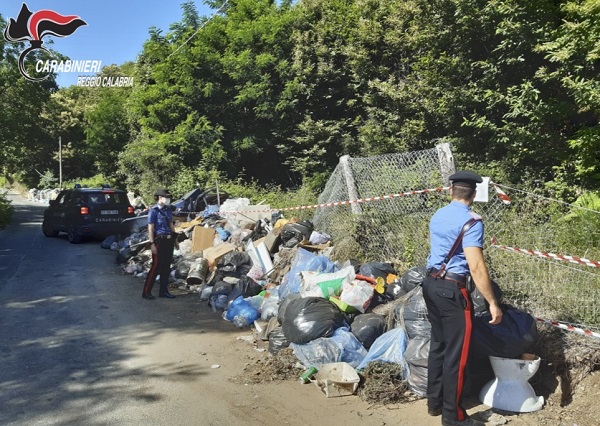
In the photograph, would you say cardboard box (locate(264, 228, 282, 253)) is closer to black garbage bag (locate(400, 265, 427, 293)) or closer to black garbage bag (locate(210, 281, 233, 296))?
black garbage bag (locate(210, 281, 233, 296))

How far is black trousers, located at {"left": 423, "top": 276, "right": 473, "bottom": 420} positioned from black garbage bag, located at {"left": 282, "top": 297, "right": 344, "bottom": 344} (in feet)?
5.07

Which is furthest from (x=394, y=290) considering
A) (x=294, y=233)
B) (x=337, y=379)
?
(x=294, y=233)

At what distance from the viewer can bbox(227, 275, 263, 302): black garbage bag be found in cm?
743

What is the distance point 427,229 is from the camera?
6562 mm

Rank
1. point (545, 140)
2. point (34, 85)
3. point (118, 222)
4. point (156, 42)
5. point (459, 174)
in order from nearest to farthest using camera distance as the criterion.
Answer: point (459, 174)
point (545, 140)
point (118, 222)
point (156, 42)
point (34, 85)

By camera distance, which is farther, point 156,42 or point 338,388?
point 156,42

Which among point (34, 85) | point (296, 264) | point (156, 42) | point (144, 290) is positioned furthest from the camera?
point (34, 85)

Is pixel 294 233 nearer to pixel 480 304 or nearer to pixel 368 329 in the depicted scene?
pixel 368 329

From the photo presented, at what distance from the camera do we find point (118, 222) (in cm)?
1477

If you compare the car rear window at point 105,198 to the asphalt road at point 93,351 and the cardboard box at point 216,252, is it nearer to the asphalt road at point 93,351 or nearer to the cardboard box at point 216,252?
the asphalt road at point 93,351

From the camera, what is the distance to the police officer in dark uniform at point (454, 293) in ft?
11.9

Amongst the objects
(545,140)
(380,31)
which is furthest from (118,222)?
(545,140)

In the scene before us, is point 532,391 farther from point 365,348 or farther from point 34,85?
point 34,85

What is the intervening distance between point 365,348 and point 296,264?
2.18 metres
